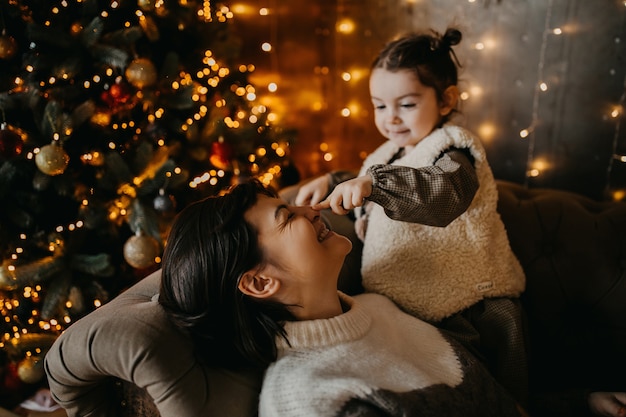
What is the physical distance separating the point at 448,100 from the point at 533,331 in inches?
32.6

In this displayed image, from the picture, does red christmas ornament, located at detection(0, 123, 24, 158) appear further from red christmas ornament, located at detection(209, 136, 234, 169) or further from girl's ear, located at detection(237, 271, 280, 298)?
girl's ear, located at detection(237, 271, 280, 298)

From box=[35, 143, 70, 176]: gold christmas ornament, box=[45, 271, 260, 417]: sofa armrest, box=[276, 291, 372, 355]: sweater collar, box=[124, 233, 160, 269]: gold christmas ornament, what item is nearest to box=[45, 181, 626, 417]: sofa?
box=[45, 271, 260, 417]: sofa armrest

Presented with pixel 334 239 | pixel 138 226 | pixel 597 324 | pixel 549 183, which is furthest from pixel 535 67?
pixel 138 226

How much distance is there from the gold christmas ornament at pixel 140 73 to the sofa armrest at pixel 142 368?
3.03 ft

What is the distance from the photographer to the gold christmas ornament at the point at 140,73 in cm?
168

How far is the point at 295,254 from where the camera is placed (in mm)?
1057

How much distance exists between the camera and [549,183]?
210 centimetres

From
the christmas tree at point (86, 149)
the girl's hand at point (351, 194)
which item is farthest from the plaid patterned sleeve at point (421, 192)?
the christmas tree at point (86, 149)

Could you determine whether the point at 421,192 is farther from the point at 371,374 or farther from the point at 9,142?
the point at 9,142

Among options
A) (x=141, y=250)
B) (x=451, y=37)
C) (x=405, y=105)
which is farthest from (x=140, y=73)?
(x=451, y=37)

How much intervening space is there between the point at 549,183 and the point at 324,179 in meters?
1.14

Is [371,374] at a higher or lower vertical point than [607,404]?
higher

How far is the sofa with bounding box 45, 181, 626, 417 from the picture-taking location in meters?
0.97

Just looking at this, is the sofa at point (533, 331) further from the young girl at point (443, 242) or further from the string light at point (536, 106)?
the string light at point (536, 106)
